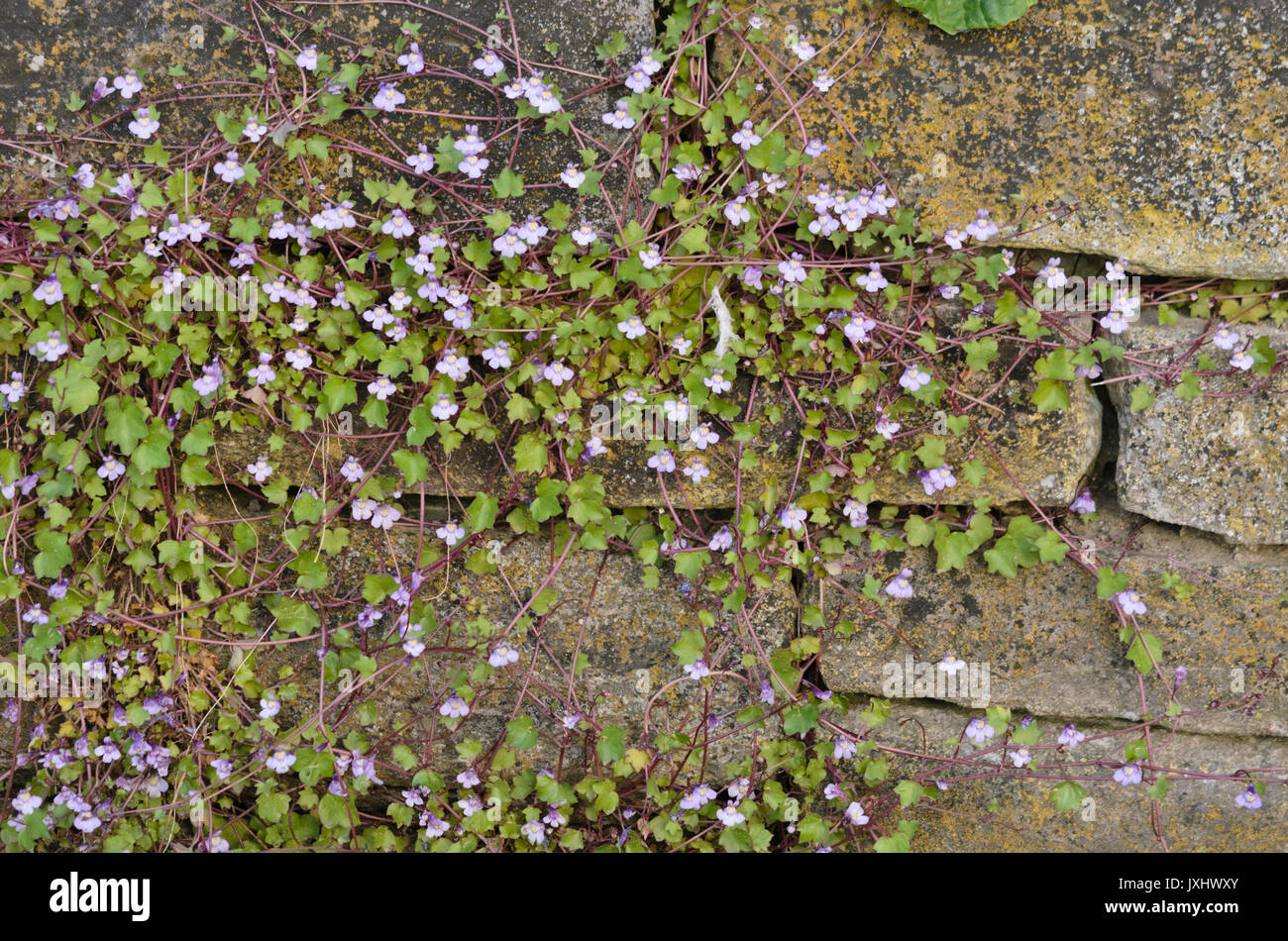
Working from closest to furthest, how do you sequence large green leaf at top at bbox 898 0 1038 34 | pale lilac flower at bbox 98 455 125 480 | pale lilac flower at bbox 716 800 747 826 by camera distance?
large green leaf at top at bbox 898 0 1038 34 < pale lilac flower at bbox 98 455 125 480 < pale lilac flower at bbox 716 800 747 826

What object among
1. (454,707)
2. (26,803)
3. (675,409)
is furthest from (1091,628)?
(26,803)

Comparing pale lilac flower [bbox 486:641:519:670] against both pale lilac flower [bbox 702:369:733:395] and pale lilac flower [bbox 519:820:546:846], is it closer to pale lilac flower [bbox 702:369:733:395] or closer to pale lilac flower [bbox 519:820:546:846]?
pale lilac flower [bbox 519:820:546:846]

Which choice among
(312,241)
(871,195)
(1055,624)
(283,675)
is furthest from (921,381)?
(283,675)

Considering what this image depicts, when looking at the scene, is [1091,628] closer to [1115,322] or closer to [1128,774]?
[1128,774]

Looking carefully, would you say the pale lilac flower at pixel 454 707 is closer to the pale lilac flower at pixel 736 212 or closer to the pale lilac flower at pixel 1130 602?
the pale lilac flower at pixel 736 212

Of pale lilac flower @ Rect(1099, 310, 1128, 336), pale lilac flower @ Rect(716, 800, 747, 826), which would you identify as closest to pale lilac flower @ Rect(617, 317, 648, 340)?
pale lilac flower @ Rect(1099, 310, 1128, 336)
